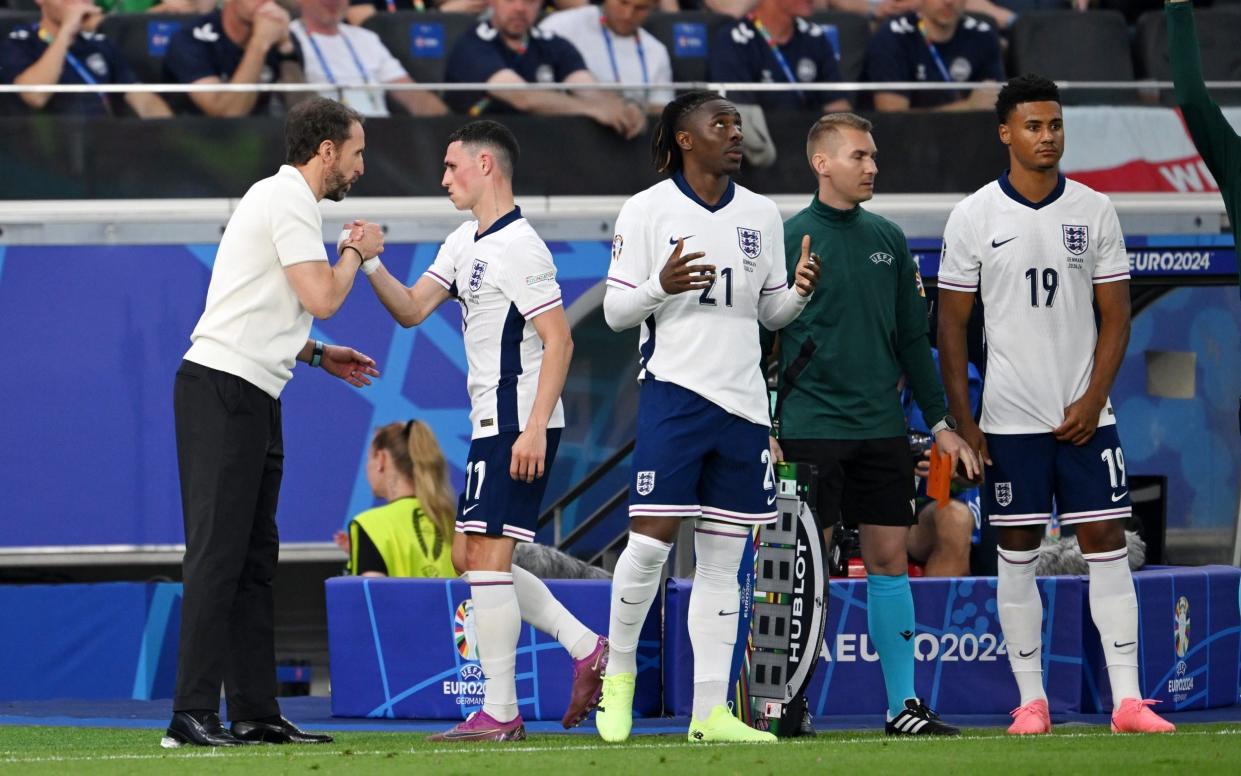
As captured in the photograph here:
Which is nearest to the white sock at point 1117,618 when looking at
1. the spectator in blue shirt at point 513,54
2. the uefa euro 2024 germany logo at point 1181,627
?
the uefa euro 2024 germany logo at point 1181,627

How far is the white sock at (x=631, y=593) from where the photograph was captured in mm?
5270

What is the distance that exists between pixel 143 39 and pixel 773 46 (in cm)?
352

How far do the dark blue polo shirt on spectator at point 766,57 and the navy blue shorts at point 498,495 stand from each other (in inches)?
191

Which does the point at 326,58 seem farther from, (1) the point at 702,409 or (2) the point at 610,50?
(1) the point at 702,409

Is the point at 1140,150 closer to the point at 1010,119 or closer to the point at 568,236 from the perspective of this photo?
the point at 568,236

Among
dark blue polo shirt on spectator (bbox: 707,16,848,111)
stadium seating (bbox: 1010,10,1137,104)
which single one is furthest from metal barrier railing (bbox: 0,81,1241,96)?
stadium seating (bbox: 1010,10,1137,104)

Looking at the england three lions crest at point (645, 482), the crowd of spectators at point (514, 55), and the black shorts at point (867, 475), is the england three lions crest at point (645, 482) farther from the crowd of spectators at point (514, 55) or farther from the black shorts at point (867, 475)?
the crowd of spectators at point (514, 55)

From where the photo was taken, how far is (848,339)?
581 cm

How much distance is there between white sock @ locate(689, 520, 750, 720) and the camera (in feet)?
17.3

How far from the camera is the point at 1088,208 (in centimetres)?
577

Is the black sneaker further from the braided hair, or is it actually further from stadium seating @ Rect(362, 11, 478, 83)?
stadium seating @ Rect(362, 11, 478, 83)

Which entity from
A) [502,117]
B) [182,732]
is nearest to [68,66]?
[502,117]

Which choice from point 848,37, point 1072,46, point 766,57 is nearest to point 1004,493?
point 766,57

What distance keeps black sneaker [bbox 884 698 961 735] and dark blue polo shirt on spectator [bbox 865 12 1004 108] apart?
518 cm
